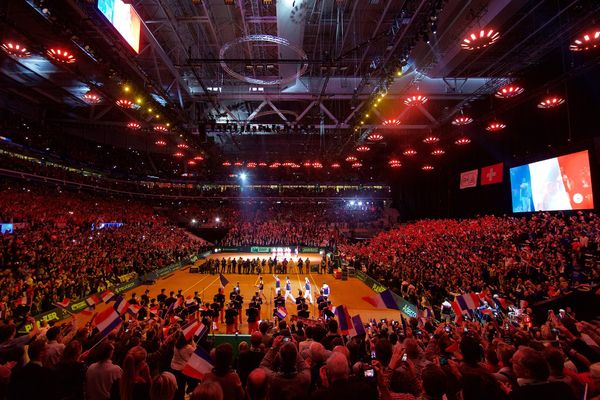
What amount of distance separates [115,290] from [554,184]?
26424 millimetres

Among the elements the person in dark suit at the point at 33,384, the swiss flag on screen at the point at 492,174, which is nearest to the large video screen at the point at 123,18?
the person in dark suit at the point at 33,384

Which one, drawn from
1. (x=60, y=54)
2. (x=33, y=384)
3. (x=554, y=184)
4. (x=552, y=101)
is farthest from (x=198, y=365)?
(x=554, y=184)

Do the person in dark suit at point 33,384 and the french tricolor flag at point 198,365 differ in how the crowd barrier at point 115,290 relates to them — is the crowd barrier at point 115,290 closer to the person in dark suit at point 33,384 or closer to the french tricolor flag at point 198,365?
the person in dark suit at point 33,384

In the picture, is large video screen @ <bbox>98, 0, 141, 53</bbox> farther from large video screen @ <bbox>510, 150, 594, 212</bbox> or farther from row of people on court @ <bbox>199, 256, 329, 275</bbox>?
large video screen @ <bbox>510, 150, 594, 212</bbox>

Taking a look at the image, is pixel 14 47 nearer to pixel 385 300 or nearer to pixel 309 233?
pixel 385 300

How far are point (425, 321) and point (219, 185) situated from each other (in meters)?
44.8

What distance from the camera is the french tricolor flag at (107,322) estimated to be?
5.94m

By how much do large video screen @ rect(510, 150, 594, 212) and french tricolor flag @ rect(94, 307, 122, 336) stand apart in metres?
21.5

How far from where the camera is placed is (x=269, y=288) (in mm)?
20438

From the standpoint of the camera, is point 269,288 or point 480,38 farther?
point 269,288

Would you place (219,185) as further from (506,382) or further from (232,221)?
(506,382)

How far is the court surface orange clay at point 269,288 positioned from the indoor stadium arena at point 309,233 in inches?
9.2

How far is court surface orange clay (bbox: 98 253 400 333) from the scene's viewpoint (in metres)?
15.6

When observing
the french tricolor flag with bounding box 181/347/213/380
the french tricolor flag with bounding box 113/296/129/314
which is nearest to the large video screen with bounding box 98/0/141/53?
the french tricolor flag with bounding box 113/296/129/314
